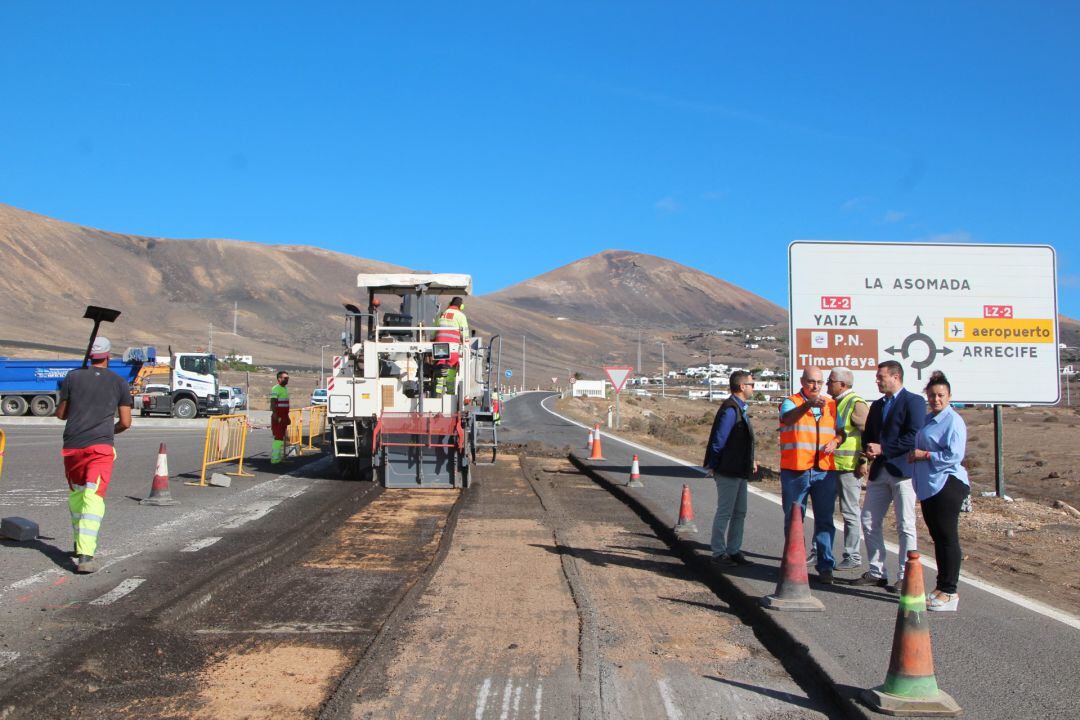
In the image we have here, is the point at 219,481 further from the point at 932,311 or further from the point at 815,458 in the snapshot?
the point at 932,311

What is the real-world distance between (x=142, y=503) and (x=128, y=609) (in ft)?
19.6

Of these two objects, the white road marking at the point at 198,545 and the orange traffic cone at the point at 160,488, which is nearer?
the white road marking at the point at 198,545

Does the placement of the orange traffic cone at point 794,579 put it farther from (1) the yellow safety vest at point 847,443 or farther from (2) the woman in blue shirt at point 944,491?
(1) the yellow safety vest at point 847,443

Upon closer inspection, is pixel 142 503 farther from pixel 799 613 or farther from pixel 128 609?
pixel 799 613

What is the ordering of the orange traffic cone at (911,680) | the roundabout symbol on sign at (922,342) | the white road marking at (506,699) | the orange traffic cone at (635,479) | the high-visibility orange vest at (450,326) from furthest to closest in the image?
the roundabout symbol on sign at (922,342), the high-visibility orange vest at (450,326), the orange traffic cone at (635,479), the white road marking at (506,699), the orange traffic cone at (911,680)

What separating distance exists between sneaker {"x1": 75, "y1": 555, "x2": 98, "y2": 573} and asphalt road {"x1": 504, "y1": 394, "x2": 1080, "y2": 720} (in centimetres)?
535

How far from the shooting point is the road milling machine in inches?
596

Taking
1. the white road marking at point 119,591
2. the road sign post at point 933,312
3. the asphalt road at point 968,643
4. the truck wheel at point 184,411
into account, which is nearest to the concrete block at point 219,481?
the white road marking at point 119,591

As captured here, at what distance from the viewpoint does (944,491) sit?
7.21 m

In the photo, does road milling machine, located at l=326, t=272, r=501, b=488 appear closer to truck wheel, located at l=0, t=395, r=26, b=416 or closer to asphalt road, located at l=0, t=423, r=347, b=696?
asphalt road, located at l=0, t=423, r=347, b=696

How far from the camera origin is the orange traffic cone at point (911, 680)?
4.92m

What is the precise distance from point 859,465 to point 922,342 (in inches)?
392

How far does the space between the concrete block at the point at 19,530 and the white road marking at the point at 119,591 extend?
197cm

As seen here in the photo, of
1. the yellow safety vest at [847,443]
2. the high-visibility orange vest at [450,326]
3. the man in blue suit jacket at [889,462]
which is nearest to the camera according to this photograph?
the man in blue suit jacket at [889,462]
